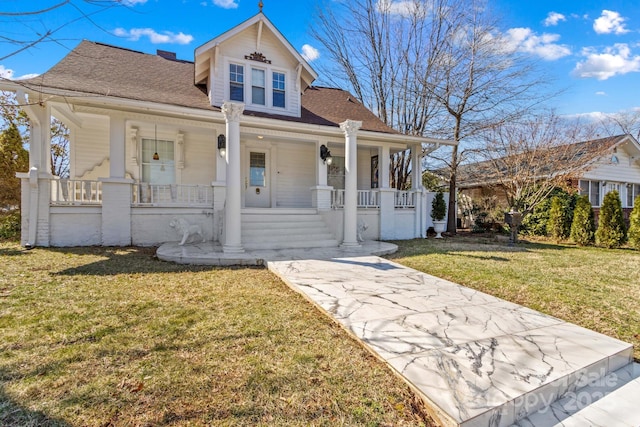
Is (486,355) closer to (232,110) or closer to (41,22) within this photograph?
(41,22)

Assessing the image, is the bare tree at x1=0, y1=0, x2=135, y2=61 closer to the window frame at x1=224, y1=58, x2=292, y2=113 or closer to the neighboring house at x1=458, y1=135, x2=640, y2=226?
the window frame at x1=224, y1=58, x2=292, y2=113

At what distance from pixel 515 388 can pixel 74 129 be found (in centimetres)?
1162

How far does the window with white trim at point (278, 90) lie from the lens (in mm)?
9745

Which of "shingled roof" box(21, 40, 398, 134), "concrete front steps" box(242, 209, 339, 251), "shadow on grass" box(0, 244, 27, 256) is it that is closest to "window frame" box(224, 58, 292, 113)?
"shingled roof" box(21, 40, 398, 134)

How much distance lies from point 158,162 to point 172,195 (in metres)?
1.95

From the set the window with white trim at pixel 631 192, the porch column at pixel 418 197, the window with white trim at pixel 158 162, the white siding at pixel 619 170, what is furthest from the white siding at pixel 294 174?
the window with white trim at pixel 631 192

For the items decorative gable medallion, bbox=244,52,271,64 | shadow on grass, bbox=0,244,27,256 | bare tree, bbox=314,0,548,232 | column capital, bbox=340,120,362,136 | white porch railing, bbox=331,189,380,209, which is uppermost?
bare tree, bbox=314,0,548,232

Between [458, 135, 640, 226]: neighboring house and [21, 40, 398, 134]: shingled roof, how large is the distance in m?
7.66

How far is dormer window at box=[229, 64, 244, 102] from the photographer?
361 inches

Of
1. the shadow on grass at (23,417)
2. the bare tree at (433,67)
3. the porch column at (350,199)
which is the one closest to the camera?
the shadow on grass at (23,417)

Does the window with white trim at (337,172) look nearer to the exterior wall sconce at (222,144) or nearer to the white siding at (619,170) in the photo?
the exterior wall sconce at (222,144)

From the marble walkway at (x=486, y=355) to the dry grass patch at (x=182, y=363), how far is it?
228 mm

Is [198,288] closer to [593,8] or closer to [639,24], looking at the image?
[593,8]

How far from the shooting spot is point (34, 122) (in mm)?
7035
